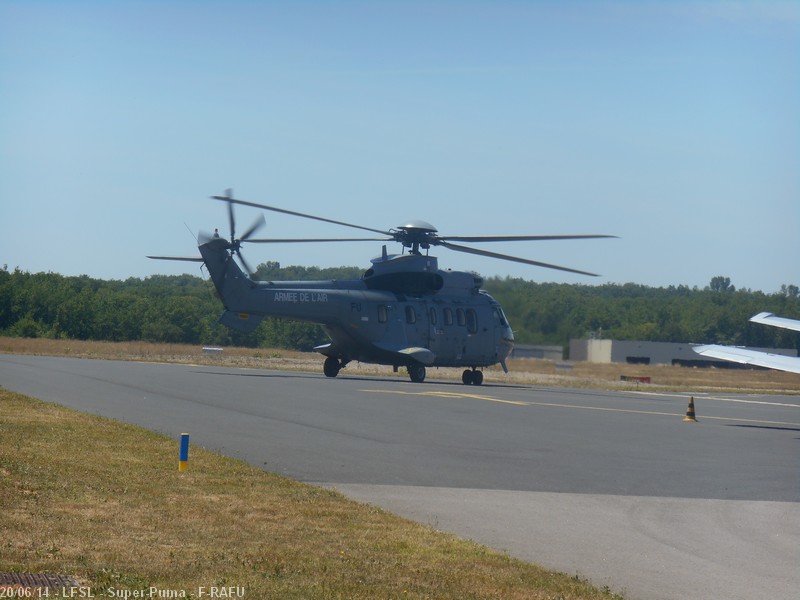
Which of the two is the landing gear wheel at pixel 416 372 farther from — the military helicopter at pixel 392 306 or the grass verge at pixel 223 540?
the grass verge at pixel 223 540

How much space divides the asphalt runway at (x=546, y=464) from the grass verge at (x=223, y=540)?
0.80m

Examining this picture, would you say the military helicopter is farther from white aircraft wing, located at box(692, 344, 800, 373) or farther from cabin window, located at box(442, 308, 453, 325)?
white aircraft wing, located at box(692, 344, 800, 373)

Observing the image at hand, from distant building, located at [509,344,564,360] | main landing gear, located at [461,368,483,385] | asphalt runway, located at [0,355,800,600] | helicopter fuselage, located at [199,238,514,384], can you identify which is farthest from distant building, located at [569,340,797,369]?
asphalt runway, located at [0,355,800,600]

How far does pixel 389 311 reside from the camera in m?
38.7

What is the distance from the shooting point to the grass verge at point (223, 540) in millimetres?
7777

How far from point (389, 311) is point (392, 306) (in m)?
0.25

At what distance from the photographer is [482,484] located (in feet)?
45.9

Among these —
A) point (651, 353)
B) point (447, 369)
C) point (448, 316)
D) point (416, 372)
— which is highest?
point (448, 316)

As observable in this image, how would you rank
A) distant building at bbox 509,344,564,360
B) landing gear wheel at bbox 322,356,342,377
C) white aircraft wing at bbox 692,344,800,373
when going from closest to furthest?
white aircraft wing at bbox 692,344,800,373 → distant building at bbox 509,344,564,360 → landing gear wheel at bbox 322,356,342,377

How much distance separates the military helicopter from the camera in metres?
35.5

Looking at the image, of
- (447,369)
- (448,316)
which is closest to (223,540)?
(448,316)

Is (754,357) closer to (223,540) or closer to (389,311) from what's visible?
(389,311)

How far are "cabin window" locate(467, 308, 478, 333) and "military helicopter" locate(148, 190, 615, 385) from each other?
39mm

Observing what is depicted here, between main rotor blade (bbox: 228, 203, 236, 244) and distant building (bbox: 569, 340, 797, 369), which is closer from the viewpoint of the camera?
main rotor blade (bbox: 228, 203, 236, 244)
